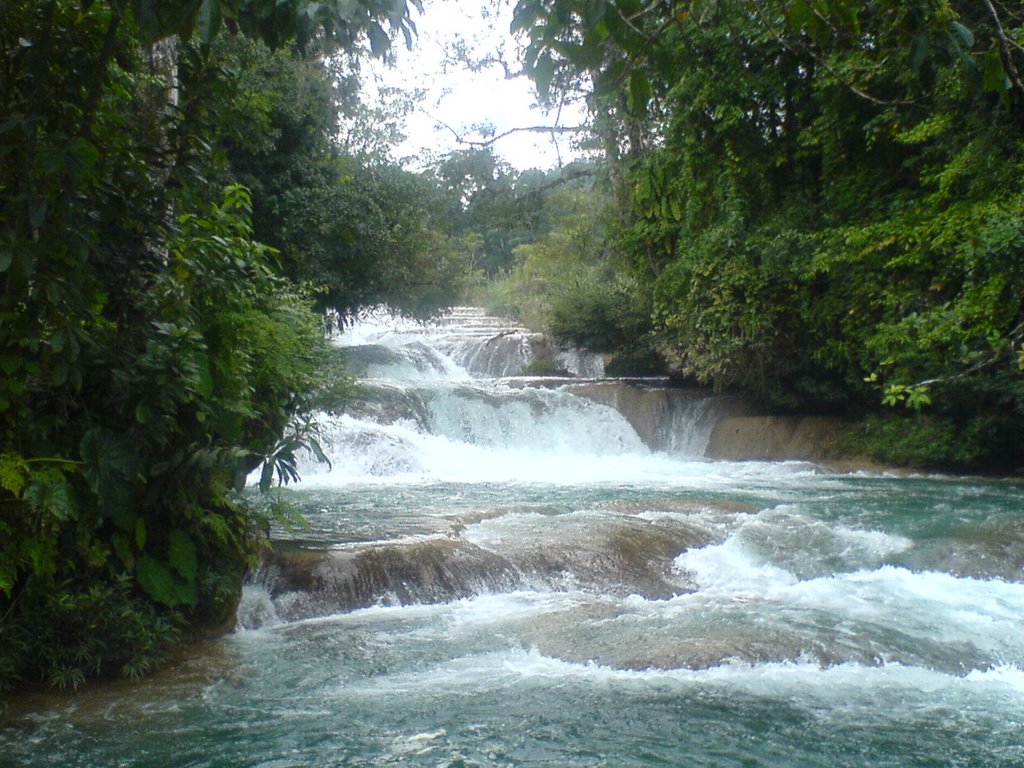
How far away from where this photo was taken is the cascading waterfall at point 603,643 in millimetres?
5203

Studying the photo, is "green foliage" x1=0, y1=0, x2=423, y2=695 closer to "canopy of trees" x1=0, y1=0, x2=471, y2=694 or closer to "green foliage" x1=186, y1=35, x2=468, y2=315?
"canopy of trees" x1=0, y1=0, x2=471, y2=694

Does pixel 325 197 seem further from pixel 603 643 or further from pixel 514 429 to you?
pixel 603 643

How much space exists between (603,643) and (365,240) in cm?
1052

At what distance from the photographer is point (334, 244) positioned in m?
16.0

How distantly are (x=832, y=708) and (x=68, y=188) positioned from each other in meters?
4.71

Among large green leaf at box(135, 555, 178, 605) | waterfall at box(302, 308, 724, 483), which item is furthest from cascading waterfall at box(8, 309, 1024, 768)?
waterfall at box(302, 308, 724, 483)

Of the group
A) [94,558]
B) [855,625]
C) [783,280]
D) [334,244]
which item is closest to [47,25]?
[94,558]

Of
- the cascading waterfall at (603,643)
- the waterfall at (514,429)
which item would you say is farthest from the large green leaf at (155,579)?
the waterfall at (514,429)

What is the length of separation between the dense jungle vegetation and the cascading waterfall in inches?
29.7

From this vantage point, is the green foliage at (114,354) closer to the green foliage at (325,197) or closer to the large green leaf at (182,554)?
the large green leaf at (182,554)

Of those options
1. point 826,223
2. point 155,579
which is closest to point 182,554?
point 155,579

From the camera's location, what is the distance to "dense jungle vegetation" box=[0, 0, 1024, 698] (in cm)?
452

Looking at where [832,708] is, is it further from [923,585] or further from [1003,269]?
[1003,269]

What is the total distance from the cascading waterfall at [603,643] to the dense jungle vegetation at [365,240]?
2.47ft
